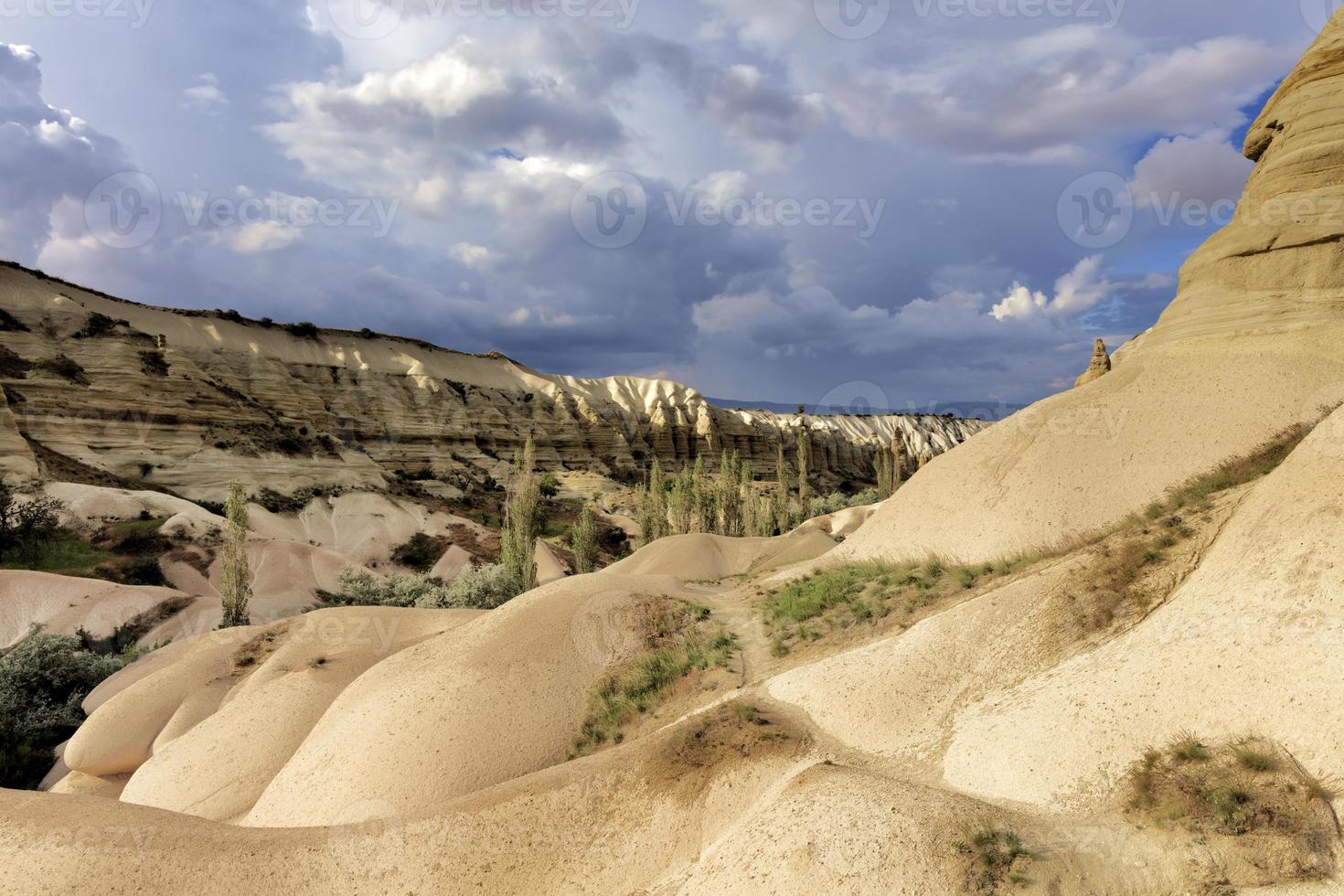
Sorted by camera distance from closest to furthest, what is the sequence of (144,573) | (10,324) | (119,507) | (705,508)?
(144,573), (119,507), (705,508), (10,324)

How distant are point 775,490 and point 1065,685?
34.9m

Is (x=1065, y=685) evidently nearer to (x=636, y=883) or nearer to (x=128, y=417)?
(x=636, y=883)

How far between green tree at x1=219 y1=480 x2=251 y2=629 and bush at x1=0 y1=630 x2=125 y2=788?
426 cm

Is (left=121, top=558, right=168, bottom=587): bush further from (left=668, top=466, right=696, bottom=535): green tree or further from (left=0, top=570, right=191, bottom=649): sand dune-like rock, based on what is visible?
(left=668, top=466, right=696, bottom=535): green tree

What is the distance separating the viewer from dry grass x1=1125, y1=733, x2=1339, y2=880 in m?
4.80

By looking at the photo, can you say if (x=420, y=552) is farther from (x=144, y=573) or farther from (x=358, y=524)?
(x=144, y=573)

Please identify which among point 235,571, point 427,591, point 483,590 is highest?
point 235,571

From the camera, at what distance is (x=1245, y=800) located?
516 centimetres

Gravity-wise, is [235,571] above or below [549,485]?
below

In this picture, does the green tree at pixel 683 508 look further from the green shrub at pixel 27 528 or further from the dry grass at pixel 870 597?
the green shrub at pixel 27 528

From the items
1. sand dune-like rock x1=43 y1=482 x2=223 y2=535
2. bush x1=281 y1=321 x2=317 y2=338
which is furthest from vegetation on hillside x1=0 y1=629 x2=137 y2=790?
bush x1=281 y1=321 x2=317 y2=338

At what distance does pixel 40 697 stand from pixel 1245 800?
2364 cm

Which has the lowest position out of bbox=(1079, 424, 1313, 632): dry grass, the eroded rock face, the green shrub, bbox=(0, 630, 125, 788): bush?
bbox=(0, 630, 125, 788): bush

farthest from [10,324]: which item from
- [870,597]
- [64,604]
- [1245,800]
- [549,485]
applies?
[1245,800]
